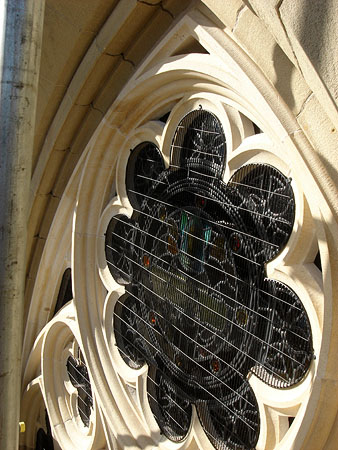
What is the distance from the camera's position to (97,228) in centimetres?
331

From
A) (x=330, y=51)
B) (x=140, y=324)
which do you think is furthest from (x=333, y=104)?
(x=140, y=324)

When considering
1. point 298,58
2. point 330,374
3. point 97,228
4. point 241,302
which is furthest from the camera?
point 97,228

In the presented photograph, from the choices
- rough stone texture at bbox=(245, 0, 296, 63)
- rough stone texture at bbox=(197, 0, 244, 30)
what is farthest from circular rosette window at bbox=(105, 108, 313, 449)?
rough stone texture at bbox=(245, 0, 296, 63)

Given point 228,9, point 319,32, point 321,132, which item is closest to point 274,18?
point 319,32

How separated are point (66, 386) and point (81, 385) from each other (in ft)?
0.57

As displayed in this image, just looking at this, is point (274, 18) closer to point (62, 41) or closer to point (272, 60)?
point (272, 60)

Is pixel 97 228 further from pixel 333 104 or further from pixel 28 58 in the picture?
pixel 333 104

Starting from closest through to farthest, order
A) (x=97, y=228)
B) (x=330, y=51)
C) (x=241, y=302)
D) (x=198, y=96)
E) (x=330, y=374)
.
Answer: (x=330, y=51) → (x=330, y=374) → (x=241, y=302) → (x=198, y=96) → (x=97, y=228)

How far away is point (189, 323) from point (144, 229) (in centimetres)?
47

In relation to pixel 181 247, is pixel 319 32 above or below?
below

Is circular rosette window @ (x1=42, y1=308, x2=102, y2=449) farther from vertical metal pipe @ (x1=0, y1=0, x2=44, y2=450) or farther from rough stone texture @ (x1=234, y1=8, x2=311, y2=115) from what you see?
rough stone texture @ (x1=234, y1=8, x2=311, y2=115)

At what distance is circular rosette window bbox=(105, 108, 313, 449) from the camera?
222 centimetres

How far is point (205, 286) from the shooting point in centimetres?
255

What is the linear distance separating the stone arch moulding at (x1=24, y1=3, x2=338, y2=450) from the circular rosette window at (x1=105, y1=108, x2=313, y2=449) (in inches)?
1.1
